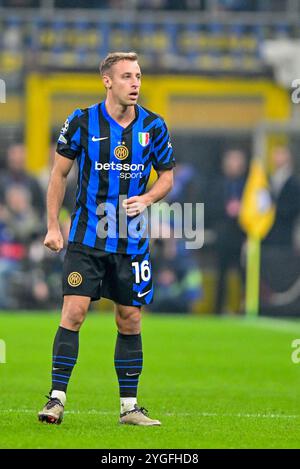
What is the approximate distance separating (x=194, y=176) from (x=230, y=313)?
2.15 m

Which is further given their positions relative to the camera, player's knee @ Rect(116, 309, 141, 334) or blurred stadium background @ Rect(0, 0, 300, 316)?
blurred stadium background @ Rect(0, 0, 300, 316)

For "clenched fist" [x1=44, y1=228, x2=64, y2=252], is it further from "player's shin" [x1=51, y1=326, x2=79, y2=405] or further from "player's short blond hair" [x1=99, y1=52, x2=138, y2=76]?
"player's short blond hair" [x1=99, y1=52, x2=138, y2=76]

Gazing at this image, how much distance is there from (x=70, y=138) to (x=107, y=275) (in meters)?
Result: 0.80

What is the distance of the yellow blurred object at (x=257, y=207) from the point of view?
19828 mm

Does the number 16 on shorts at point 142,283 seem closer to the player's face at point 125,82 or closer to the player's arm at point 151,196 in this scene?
the player's arm at point 151,196

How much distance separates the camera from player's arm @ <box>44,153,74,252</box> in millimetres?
8156

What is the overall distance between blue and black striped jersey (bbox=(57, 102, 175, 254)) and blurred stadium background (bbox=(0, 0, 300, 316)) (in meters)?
10.9

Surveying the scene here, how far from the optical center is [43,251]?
20.1 m

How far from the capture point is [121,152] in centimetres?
818

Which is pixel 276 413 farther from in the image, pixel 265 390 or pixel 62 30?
pixel 62 30

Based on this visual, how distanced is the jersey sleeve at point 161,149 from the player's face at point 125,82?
27 cm
